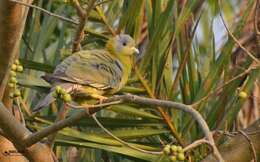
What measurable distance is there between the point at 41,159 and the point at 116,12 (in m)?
1.35

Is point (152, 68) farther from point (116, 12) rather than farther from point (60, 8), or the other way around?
point (60, 8)

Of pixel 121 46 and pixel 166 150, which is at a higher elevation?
pixel 121 46

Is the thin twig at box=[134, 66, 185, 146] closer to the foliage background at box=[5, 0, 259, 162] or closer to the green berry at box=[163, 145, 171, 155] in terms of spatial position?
the foliage background at box=[5, 0, 259, 162]

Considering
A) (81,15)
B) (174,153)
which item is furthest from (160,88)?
(174,153)

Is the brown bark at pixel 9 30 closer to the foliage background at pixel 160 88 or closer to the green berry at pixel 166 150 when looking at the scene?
the foliage background at pixel 160 88

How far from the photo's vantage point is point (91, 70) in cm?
357

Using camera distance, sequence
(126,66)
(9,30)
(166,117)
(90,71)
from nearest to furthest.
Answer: (9,30) → (166,117) → (90,71) → (126,66)

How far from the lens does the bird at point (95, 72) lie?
131 inches

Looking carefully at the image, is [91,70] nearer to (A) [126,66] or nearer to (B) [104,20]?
(B) [104,20]

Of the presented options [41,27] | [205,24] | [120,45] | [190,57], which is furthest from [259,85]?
[205,24]

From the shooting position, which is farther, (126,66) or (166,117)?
(126,66)

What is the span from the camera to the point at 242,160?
114 inches

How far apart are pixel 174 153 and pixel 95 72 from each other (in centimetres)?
170

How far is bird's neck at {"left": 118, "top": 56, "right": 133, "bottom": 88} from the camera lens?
3.64m
